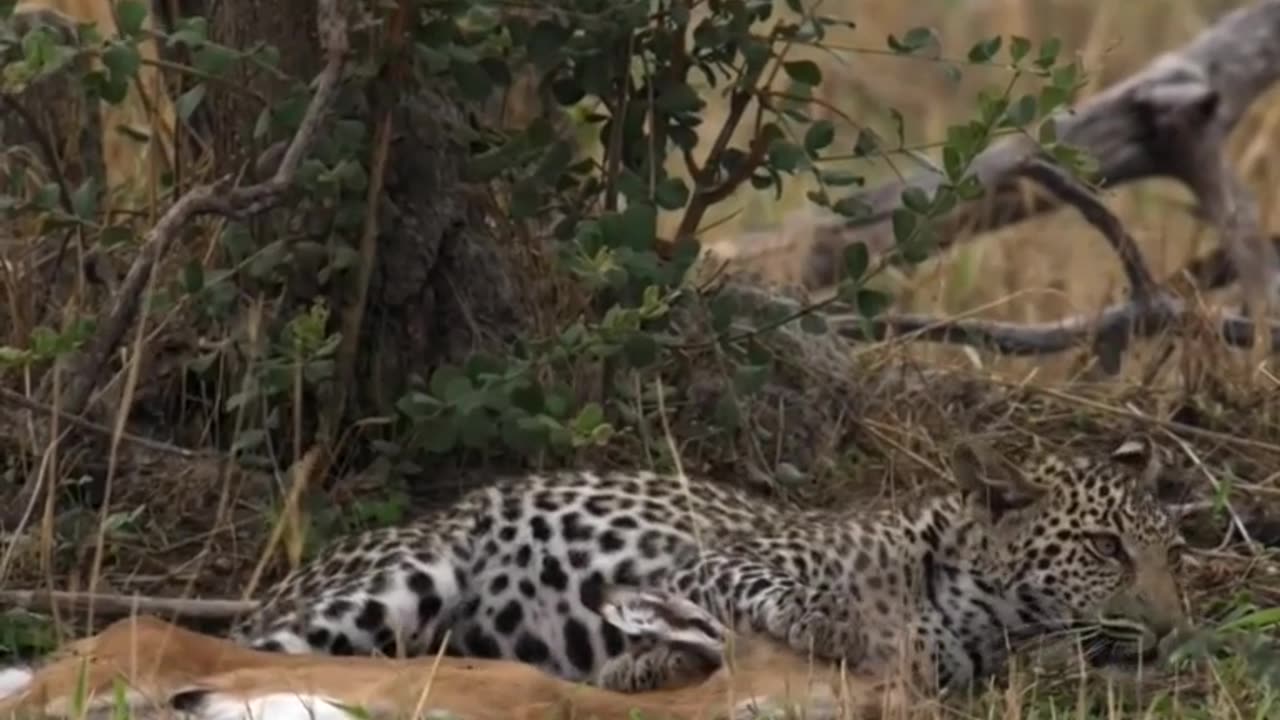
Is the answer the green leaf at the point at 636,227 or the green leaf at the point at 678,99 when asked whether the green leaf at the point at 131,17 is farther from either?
the green leaf at the point at 678,99

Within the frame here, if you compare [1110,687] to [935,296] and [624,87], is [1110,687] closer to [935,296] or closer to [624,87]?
[624,87]

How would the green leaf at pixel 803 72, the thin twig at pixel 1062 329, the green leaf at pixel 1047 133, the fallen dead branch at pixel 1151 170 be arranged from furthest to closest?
the fallen dead branch at pixel 1151 170 → the thin twig at pixel 1062 329 → the green leaf at pixel 803 72 → the green leaf at pixel 1047 133

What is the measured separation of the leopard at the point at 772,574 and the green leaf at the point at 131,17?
40.8 inches

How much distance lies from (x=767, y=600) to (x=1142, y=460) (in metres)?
0.93

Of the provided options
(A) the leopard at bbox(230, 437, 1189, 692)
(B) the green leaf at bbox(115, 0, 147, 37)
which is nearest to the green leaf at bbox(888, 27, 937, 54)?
(A) the leopard at bbox(230, 437, 1189, 692)

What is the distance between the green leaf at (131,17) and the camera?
5.77 meters

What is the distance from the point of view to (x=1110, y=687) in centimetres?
548

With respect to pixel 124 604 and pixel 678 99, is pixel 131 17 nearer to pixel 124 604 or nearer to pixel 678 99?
pixel 124 604

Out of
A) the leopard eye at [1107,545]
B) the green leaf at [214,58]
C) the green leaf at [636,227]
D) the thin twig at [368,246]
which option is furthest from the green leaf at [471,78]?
the leopard eye at [1107,545]

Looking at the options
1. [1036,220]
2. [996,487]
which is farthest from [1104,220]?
[1036,220]

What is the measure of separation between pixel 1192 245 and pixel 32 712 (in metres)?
4.65

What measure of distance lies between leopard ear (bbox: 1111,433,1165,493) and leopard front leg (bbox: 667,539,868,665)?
26.7 inches

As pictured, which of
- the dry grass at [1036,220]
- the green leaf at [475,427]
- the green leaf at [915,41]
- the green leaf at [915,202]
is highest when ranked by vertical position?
the green leaf at [915,41]

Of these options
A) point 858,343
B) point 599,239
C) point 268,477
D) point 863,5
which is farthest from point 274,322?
point 863,5
